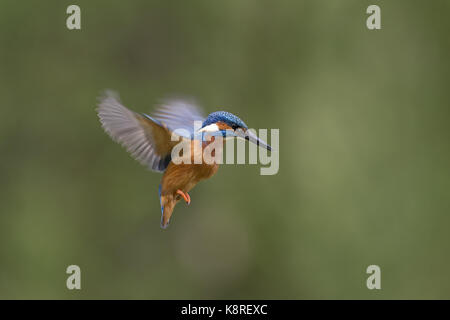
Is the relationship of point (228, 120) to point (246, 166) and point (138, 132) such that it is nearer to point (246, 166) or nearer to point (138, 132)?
point (138, 132)

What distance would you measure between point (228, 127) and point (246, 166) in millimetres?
1860

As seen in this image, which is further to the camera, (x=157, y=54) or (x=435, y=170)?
(x=435, y=170)

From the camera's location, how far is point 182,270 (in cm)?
268

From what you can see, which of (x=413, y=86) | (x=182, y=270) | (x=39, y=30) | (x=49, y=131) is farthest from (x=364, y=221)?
(x=39, y=30)

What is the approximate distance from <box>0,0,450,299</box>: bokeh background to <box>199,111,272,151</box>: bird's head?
1.76 metres

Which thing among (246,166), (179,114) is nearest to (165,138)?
(179,114)

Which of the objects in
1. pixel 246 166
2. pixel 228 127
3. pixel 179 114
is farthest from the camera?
pixel 246 166

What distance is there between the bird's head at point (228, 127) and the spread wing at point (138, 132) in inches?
2.3

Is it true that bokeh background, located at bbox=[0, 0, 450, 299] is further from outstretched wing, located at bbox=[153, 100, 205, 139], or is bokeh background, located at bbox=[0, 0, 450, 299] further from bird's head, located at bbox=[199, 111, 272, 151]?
bird's head, located at bbox=[199, 111, 272, 151]

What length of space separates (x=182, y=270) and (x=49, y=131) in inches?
35.8

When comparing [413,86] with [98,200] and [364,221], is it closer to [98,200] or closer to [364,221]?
[364,221]

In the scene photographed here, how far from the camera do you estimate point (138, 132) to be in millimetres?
751

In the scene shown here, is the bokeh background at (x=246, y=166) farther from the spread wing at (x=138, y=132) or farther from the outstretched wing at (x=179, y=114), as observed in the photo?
the spread wing at (x=138, y=132)

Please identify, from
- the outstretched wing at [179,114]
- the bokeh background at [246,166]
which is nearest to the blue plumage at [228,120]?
the outstretched wing at [179,114]
